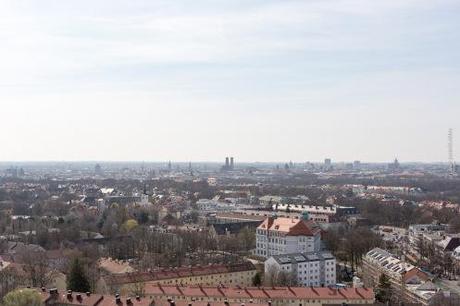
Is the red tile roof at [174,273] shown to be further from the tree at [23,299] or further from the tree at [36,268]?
the tree at [23,299]

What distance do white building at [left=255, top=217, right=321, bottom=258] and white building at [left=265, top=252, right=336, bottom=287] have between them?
6020 mm

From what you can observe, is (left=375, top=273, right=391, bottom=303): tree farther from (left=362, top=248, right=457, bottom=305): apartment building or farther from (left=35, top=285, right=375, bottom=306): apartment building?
(left=35, top=285, right=375, bottom=306): apartment building

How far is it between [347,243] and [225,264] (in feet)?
46.6

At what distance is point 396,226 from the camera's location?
81.8m

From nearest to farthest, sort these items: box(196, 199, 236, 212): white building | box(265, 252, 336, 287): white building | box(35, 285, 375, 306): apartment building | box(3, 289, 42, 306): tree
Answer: box(3, 289, 42, 306): tree → box(35, 285, 375, 306): apartment building → box(265, 252, 336, 287): white building → box(196, 199, 236, 212): white building

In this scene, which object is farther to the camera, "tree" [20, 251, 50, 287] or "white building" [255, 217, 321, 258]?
"white building" [255, 217, 321, 258]

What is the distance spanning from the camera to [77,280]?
37.0m

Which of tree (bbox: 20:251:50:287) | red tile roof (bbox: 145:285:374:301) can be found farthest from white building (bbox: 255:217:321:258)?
tree (bbox: 20:251:50:287)

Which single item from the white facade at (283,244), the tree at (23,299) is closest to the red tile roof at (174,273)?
the white facade at (283,244)

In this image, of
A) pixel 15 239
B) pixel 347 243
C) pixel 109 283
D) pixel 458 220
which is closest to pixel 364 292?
pixel 109 283

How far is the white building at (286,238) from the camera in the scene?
178 feet

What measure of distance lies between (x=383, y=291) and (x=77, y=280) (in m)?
16.4

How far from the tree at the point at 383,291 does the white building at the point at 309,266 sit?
6.44 m

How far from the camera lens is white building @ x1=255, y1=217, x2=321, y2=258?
54250 mm
